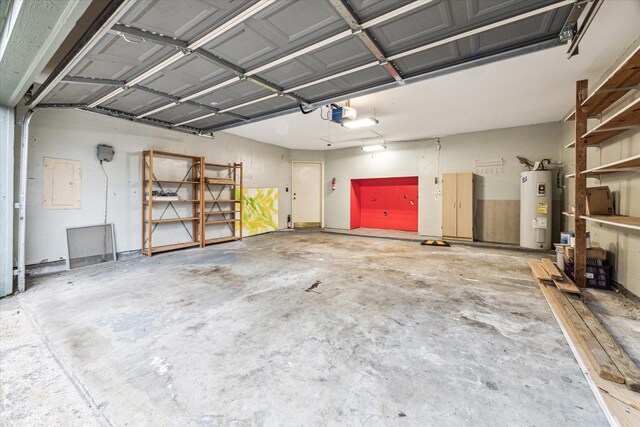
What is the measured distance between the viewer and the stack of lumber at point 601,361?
4.30ft

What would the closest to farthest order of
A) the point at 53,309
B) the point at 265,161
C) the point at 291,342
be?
the point at 291,342
the point at 53,309
the point at 265,161

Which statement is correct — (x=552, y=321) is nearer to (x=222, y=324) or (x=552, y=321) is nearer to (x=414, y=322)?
(x=414, y=322)

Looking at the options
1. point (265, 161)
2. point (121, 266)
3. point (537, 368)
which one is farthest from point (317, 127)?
point (537, 368)

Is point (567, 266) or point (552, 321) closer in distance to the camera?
point (552, 321)

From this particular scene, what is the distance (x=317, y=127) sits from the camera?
19.2 feet

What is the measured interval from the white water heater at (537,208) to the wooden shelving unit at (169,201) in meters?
6.99

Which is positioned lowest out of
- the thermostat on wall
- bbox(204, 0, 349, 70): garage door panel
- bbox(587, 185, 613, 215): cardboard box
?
bbox(587, 185, 613, 215): cardboard box

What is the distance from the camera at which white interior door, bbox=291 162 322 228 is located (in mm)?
8586

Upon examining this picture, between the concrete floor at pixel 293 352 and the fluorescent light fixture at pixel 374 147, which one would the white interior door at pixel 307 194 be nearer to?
the fluorescent light fixture at pixel 374 147

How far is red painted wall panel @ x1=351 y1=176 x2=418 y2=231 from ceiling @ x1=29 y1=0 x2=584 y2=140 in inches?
167

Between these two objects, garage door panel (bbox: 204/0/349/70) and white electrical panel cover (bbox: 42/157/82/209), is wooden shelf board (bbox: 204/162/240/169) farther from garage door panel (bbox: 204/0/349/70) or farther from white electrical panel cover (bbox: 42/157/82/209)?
garage door panel (bbox: 204/0/349/70)

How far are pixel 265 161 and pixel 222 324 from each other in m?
6.04

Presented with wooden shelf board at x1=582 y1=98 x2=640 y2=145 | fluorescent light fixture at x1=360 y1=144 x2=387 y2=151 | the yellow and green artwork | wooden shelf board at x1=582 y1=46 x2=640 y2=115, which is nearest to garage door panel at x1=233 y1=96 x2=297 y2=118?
the yellow and green artwork

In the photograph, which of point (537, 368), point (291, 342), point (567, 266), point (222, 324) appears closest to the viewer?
point (537, 368)
